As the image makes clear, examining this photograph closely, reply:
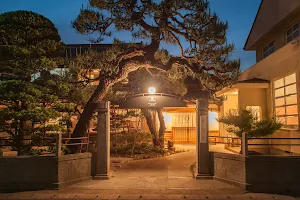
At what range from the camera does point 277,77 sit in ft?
39.7

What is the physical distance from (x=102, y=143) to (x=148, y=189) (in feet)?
7.61

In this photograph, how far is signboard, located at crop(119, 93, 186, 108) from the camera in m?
10.0

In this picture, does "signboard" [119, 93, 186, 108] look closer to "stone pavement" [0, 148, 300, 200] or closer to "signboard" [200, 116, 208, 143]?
"signboard" [200, 116, 208, 143]

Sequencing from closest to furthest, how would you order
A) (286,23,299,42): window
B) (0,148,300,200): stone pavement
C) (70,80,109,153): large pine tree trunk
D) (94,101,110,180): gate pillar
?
(0,148,300,200): stone pavement → (94,101,110,180): gate pillar → (70,80,109,153): large pine tree trunk → (286,23,299,42): window

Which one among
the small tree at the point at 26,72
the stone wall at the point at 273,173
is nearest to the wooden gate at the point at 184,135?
the small tree at the point at 26,72

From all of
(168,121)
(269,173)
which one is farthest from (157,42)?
(168,121)

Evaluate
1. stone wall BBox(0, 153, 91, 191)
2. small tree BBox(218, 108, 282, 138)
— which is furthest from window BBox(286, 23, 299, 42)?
stone wall BBox(0, 153, 91, 191)

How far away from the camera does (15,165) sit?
792 centimetres

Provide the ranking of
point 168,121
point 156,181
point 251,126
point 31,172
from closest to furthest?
point 31,172 < point 156,181 < point 251,126 < point 168,121

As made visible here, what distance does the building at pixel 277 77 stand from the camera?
1074 cm

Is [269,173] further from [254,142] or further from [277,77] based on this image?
[277,77]

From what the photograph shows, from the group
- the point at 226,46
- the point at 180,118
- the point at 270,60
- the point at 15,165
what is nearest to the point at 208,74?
the point at 226,46

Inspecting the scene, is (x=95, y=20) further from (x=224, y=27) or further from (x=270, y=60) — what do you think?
(x=270, y=60)

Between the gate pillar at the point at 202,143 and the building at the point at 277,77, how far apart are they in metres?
3.80
